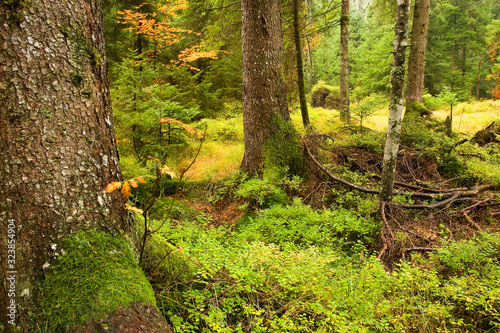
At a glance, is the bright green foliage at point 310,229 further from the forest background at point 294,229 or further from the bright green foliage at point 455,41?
the bright green foliage at point 455,41

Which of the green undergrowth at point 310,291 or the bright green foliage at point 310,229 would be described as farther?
the bright green foliage at point 310,229

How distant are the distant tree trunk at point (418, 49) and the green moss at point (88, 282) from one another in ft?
31.4

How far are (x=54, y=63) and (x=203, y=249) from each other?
1.92 meters

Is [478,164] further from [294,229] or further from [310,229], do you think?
[294,229]

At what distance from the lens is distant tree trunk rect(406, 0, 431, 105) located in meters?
8.27

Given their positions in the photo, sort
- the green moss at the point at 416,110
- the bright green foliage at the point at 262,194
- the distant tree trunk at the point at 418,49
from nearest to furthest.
Result: the bright green foliage at the point at 262,194
the green moss at the point at 416,110
the distant tree trunk at the point at 418,49

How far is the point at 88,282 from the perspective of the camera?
1726mm

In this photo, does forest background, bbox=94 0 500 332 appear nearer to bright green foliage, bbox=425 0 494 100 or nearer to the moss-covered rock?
the moss-covered rock

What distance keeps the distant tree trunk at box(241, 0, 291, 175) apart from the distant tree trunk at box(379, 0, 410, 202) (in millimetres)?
2242

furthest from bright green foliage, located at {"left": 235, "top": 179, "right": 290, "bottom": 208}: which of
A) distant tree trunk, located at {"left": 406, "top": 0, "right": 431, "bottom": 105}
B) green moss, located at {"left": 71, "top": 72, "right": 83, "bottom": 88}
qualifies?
distant tree trunk, located at {"left": 406, "top": 0, "right": 431, "bottom": 105}

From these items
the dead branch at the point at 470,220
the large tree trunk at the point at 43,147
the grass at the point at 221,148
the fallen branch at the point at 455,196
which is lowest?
the dead branch at the point at 470,220

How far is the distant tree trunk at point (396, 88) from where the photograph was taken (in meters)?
3.57

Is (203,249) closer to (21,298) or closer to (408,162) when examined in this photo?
(21,298)

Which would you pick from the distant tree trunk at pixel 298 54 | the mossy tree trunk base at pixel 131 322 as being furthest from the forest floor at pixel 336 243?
the distant tree trunk at pixel 298 54
